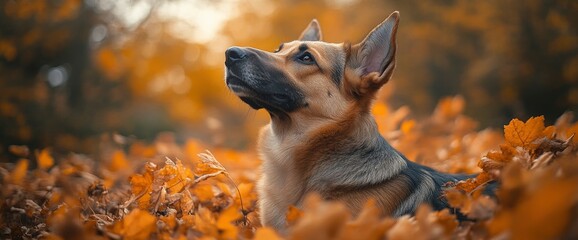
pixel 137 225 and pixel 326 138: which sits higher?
pixel 326 138

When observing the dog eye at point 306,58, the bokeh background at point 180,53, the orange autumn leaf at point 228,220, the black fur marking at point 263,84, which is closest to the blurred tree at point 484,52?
the bokeh background at point 180,53

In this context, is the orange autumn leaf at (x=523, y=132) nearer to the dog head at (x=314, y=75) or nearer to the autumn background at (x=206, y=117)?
the autumn background at (x=206, y=117)

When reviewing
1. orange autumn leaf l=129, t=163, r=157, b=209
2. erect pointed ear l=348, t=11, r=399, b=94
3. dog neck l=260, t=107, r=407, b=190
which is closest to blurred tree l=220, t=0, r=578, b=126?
erect pointed ear l=348, t=11, r=399, b=94

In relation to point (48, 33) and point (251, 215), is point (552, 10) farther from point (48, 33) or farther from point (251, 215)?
point (48, 33)

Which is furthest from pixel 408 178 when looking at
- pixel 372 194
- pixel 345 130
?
pixel 345 130

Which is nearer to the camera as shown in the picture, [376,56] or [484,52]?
[376,56]

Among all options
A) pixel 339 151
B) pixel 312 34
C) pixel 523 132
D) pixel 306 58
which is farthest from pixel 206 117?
pixel 523 132

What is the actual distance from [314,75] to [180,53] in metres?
18.4

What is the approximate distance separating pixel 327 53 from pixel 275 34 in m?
18.4

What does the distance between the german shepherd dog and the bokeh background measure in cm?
92

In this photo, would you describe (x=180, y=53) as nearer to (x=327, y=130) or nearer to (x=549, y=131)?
(x=327, y=130)

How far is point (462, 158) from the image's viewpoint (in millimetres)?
5852

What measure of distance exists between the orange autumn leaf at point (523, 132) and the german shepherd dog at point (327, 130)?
0.59 m

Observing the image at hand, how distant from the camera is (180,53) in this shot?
2166 cm
